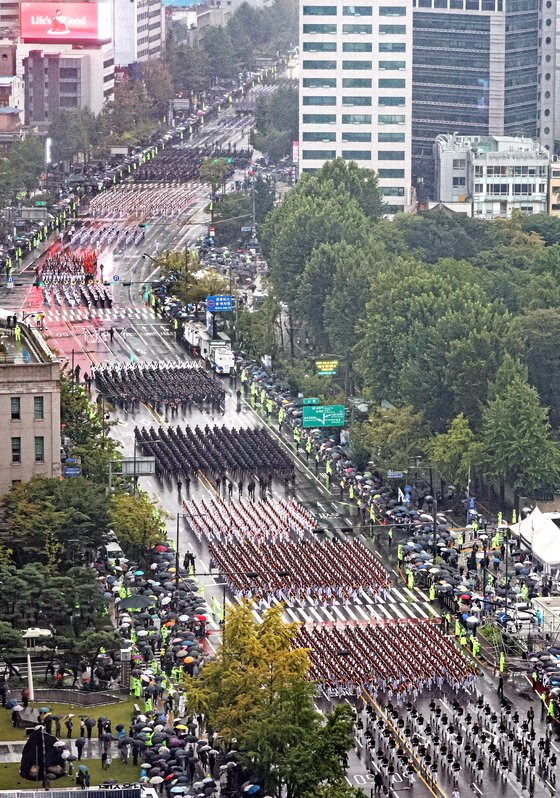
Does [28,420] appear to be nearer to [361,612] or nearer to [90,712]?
[361,612]

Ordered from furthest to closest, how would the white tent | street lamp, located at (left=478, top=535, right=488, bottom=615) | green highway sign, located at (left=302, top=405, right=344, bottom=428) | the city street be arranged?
green highway sign, located at (left=302, top=405, right=344, bottom=428)
the white tent
street lamp, located at (left=478, top=535, right=488, bottom=615)
the city street

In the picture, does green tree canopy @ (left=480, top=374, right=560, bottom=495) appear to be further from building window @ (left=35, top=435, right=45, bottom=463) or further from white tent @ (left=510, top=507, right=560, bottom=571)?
building window @ (left=35, top=435, right=45, bottom=463)

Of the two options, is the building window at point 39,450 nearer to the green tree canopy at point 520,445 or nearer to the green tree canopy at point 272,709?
the green tree canopy at point 520,445

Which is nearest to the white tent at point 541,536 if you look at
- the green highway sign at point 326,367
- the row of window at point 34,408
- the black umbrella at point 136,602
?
the black umbrella at point 136,602

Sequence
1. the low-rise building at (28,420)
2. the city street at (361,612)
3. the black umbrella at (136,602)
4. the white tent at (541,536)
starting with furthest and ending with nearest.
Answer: the low-rise building at (28,420) → the white tent at (541,536) → the black umbrella at (136,602) → the city street at (361,612)

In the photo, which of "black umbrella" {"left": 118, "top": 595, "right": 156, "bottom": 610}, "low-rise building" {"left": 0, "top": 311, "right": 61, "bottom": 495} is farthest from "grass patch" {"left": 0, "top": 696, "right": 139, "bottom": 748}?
"low-rise building" {"left": 0, "top": 311, "right": 61, "bottom": 495}
